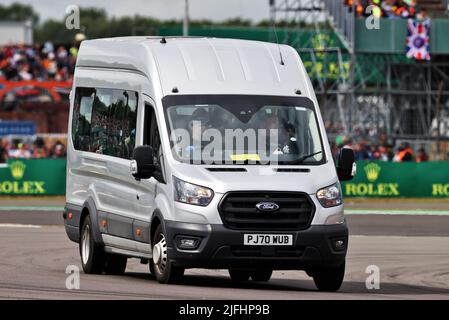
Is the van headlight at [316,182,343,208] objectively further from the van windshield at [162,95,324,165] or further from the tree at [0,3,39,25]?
the tree at [0,3,39,25]

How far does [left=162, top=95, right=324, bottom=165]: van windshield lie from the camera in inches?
557

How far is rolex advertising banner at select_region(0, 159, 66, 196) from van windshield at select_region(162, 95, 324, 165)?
22.0 meters

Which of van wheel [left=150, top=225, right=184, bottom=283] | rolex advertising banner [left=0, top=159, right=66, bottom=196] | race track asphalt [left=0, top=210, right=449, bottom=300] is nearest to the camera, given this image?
race track asphalt [left=0, top=210, right=449, bottom=300]

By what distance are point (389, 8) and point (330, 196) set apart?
37.7 meters

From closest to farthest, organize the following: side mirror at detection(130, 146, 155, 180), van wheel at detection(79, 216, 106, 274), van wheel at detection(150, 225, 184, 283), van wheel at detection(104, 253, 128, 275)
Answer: van wheel at detection(150, 225, 184, 283), side mirror at detection(130, 146, 155, 180), van wheel at detection(79, 216, 106, 274), van wheel at detection(104, 253, 128, 275)

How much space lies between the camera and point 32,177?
36375 millimetres

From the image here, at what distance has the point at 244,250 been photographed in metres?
13.7

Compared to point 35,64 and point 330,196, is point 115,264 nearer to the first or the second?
point 330,196

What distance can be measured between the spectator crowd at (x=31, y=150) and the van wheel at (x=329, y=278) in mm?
28316

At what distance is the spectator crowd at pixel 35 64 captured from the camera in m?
66.4

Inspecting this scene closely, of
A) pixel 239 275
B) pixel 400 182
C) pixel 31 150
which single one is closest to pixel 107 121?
pixel 239 275

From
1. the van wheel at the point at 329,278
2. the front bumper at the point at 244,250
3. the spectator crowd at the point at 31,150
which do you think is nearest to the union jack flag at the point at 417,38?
the spectator crowd at the point at 31,150

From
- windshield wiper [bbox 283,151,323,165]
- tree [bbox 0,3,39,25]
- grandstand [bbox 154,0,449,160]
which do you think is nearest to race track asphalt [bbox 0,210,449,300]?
windshield wiper [bbox 283,151,323,165]
